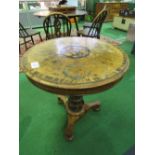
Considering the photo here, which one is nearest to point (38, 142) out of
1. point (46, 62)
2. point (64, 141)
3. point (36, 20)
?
point (64, 141)

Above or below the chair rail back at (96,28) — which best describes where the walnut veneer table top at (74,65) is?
below

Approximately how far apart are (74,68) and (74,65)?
0.15 ft

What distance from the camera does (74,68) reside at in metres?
1.12

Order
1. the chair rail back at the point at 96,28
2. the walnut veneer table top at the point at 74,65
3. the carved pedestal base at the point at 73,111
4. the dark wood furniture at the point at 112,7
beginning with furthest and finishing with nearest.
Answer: the dark wood furniture at the point at 112,7, the chair rail back at the point at 96,28, the carved pedestal base at the point at 73,111, the walnut veneer table top at the point at 74,65

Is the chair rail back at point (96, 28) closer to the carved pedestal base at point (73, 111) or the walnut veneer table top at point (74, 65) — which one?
the walnut veneer table top at point (74, 65)

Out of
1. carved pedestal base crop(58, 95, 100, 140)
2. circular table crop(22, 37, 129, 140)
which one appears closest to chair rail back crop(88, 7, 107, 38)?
circular table crop(22, 37, 129, 140)

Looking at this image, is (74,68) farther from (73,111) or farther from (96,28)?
(96,28)

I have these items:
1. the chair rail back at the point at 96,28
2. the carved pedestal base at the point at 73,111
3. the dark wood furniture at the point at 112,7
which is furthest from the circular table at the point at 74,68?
the dark wood furniture at the point at 112,7

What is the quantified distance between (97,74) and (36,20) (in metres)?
4.46

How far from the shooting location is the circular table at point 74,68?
3.24 ft

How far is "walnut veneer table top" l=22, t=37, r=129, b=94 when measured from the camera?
98cm

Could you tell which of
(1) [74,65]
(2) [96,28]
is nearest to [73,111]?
(1) [74,65]
